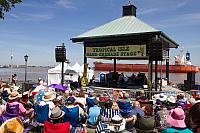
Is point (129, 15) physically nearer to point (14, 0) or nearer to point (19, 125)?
point (14, 0)

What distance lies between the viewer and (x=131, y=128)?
8.16 m

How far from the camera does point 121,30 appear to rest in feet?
67.2

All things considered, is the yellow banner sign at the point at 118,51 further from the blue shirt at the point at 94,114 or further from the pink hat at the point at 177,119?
the pink hat at the point at 177,119

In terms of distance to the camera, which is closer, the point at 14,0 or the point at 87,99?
the point at 87,99

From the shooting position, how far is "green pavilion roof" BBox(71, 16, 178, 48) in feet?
63.1

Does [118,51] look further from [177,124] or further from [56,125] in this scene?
[177,124]

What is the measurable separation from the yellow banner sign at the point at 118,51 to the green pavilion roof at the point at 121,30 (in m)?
0.96

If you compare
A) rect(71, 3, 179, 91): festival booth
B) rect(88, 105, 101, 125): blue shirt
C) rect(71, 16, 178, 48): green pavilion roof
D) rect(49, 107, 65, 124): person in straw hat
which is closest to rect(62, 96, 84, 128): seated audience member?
rect(49, 107, 65, 124): person in straw hat

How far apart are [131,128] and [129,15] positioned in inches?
662

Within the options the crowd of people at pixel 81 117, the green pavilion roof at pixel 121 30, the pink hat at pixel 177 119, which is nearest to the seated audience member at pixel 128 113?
the crowd of people at pixel 81 117

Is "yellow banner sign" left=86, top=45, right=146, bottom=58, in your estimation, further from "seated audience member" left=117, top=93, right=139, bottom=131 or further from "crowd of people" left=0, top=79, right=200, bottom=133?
"seated audience member" left=117, top=93, right=139, bottom=131

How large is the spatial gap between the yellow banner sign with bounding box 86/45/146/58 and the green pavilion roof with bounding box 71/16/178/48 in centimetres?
96

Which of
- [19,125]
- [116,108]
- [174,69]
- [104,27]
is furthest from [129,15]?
Answer: [174,69]

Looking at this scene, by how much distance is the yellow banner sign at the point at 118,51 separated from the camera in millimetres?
19375
